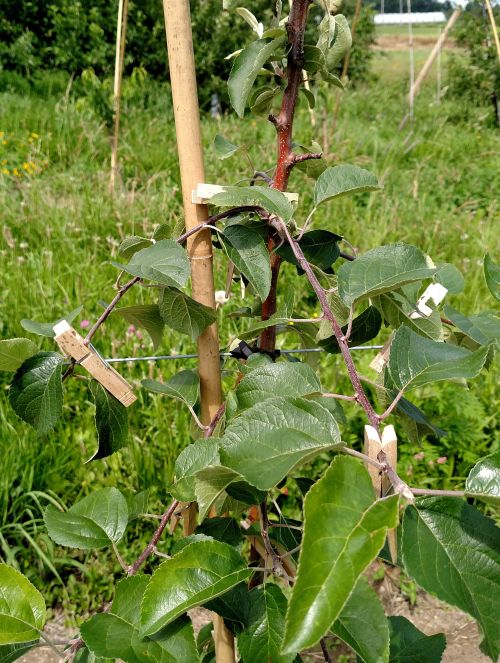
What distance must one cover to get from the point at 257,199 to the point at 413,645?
57cm

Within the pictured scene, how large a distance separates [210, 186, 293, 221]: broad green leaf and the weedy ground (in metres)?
0.21

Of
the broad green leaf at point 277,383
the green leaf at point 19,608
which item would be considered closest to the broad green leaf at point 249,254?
the broad green leaf at point 277,383

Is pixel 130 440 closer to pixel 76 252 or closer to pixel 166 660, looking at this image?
pixel 76 252

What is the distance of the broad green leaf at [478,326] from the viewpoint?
2.68 feet

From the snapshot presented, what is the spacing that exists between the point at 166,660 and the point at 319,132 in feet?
13.9

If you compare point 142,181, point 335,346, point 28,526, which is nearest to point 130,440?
point 28,526

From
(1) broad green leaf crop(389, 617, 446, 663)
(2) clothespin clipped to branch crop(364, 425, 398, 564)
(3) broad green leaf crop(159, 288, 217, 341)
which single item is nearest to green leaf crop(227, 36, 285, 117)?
(3) broad green leaf crop(159, 288, 217, 341)

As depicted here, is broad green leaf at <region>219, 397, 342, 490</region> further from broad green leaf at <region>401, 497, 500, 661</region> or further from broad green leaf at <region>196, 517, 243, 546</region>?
broad green leaf at <region>196, 517, 243, 546</region>

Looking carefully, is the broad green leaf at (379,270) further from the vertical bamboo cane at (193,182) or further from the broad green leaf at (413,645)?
the broad green leaf at (413,645)

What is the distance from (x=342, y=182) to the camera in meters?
0.83

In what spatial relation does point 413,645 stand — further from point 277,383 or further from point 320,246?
point 320,246

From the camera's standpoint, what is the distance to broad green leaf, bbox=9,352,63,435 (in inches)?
32.6

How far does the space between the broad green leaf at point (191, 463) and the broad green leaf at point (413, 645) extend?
325 mm

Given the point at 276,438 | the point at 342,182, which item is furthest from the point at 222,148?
the point at 276,438
